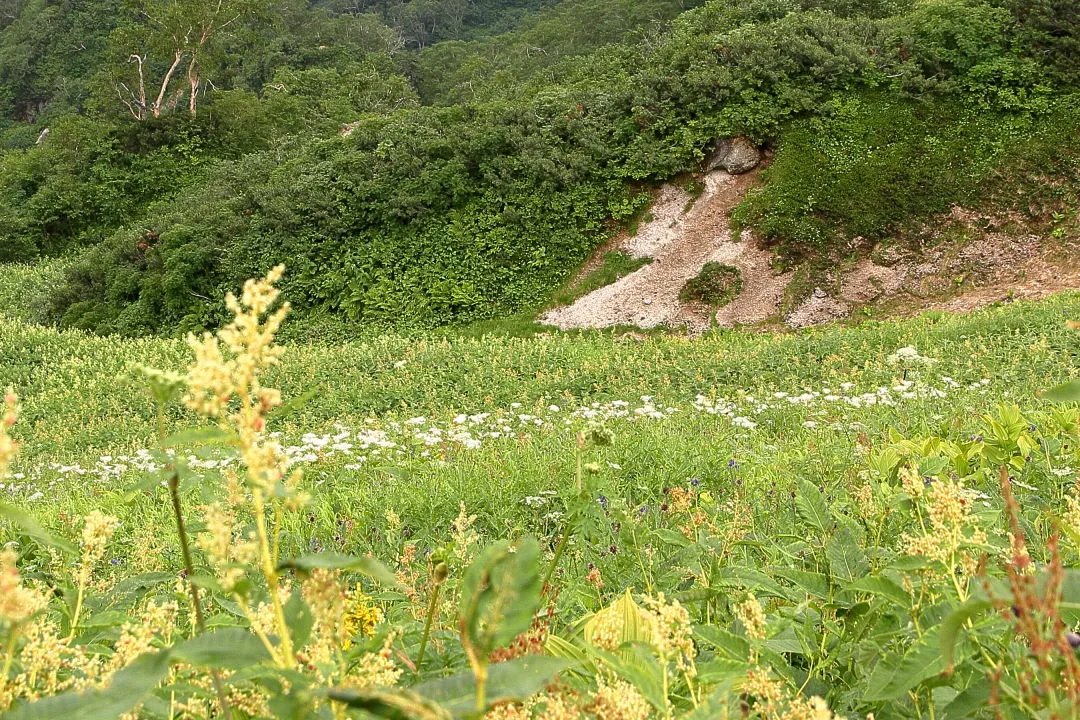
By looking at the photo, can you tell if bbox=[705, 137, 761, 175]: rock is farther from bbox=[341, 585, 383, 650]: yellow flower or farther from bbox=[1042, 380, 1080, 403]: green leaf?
bbox=[1042, 380, 1080, 403]: green leaf

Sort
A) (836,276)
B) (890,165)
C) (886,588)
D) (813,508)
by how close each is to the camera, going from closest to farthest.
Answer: (886,588) → (813,508) → (836,276) → (890,165)

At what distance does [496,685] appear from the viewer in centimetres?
88

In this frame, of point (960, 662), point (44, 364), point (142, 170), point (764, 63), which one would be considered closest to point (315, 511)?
point (960, 662)

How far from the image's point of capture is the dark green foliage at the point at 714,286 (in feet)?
57.0

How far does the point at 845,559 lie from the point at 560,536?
2624mm

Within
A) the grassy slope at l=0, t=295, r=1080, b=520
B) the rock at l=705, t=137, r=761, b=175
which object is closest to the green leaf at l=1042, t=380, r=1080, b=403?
the grassy slope at l=0, t=295, r=1080, b=520

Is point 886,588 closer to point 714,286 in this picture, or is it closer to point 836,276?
point 714,286

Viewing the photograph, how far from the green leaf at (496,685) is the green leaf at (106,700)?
0.35m

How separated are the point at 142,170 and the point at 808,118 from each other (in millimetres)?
23135

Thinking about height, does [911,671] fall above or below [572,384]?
above

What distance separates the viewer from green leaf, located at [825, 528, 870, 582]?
6.98 ft

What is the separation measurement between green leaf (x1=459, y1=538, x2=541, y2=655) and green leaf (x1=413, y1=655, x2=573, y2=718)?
5 cm

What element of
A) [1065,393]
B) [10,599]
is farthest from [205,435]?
[1065,393]

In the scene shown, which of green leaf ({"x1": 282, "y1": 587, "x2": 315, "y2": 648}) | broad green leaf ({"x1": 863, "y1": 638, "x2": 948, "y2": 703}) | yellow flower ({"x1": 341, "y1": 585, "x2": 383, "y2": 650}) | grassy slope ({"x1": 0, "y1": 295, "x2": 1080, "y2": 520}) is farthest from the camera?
grassy slope ({"x1": 0, "y1": 295, "x2": 1080, "y2": 520})
